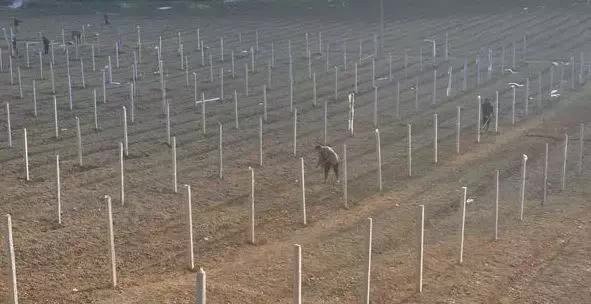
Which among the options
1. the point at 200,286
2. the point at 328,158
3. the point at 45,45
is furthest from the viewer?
the point at 45,45

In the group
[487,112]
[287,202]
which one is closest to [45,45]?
[487,112]

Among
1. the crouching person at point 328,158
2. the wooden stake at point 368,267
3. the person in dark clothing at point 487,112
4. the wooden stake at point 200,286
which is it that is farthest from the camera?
the person in dark clothing at point 487,112

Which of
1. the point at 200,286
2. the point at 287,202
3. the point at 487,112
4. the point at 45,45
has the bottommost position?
the point at 287,202

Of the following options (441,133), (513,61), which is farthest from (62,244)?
(513,61)

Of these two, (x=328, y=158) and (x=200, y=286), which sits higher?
(x=200, y=286)

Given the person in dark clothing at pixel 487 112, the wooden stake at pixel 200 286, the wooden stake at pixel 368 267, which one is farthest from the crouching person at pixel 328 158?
the wooden stake at pixel 200 286

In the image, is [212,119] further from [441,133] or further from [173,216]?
[173,216]

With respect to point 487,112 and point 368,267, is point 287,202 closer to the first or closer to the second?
point 368,267

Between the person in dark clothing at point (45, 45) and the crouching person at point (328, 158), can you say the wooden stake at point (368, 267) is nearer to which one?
the crouching person at point (328, 158)

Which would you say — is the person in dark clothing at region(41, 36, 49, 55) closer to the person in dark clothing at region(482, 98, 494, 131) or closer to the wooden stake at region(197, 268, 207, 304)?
the person in dark clothing at region(482, 98, 494, 131)

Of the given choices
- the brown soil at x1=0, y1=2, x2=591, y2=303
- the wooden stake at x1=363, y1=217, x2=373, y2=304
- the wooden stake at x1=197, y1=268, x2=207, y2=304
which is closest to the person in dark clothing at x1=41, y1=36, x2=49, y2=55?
the brown soil at x1=0, y1=2, x2=591, y2=303

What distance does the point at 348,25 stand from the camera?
38.5 metres

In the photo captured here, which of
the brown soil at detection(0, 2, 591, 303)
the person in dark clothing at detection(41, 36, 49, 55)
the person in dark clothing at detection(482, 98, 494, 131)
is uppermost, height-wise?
the person in dark clothing at detection(41, 36, 49, 55)

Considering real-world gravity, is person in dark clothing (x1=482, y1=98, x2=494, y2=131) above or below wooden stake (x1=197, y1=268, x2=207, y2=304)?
below
